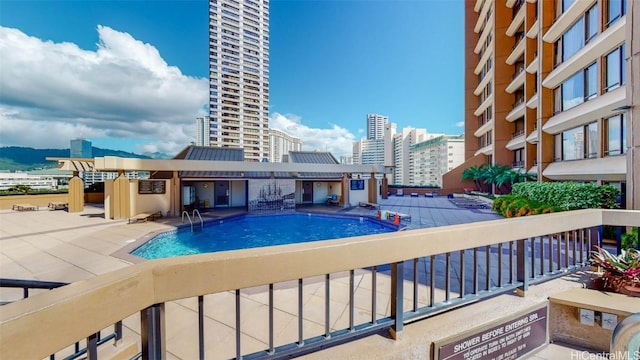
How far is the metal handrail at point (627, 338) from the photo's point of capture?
1.62m

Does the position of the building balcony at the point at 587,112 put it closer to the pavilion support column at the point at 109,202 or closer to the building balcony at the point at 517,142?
the building balcony at the point at 517,142

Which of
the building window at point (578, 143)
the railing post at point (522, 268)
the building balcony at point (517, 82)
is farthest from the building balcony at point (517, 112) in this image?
the railing post at point (522, 268)

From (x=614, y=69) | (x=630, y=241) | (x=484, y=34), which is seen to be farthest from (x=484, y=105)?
(x=630, y=241)

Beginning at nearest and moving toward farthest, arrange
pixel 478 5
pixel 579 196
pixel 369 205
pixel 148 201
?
1. pixel 579 196
2. pixel 148 201
3. pixel 369 205
4. pixel 478 5

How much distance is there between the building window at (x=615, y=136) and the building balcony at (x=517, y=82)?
1021cm

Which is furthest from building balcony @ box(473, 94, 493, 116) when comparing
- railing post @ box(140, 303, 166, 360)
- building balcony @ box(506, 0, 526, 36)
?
railing post @ box(140, 303, 166, 360)

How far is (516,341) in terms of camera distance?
2.45m

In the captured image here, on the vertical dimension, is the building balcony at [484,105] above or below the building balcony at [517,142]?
above

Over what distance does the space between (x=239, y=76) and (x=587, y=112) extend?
70.0 meters

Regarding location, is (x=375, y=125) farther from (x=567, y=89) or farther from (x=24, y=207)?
(x=24, y=207)

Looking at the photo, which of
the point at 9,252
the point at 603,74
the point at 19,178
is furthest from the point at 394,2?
the point at 19,178

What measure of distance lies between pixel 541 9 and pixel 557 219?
19.2 metres

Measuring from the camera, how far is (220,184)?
18.9 m

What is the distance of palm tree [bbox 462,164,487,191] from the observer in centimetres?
2325
